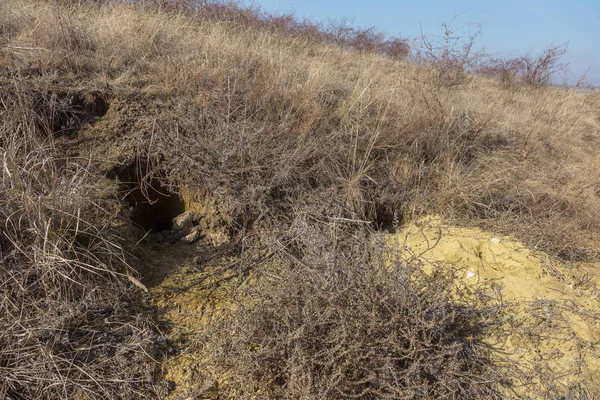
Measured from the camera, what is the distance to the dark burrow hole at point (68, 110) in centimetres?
309

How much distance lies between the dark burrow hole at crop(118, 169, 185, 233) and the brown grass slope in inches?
4.3

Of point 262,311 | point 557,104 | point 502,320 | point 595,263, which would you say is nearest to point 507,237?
point 595,263

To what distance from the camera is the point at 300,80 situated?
4.31 meters

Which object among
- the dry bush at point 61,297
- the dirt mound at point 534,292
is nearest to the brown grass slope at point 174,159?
the dry bush at point 61,297

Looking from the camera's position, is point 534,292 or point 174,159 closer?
point 534,292

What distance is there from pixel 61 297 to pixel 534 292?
117 inches

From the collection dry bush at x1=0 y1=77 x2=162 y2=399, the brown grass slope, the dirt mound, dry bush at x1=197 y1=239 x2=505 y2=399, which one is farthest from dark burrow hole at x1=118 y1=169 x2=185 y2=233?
the dirt mound

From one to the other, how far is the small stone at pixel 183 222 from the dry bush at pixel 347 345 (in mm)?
1045

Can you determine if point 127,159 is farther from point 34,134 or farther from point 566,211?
point 566,211

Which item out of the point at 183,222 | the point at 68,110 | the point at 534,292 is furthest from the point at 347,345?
the point at 68,110

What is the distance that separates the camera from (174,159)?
3109mm

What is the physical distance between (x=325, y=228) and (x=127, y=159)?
171 centimetres

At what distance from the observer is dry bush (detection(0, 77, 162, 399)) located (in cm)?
189

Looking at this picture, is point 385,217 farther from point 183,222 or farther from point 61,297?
point 61,297
